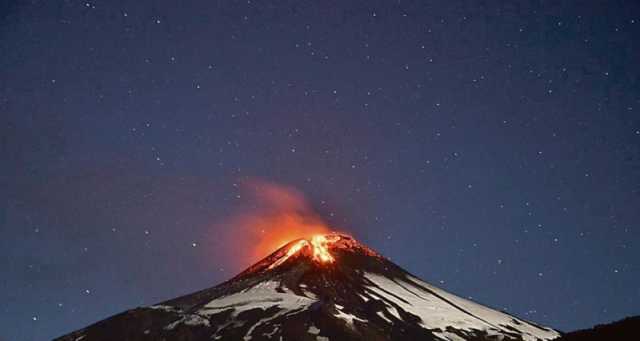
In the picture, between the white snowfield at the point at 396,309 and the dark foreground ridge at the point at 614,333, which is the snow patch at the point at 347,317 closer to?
the white snowfield at the point at 396,309

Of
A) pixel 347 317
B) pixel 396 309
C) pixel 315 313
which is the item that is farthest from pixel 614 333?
pixel 396 309

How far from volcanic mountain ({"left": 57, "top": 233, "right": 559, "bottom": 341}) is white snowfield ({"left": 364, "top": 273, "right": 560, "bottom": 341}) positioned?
31 centimetres

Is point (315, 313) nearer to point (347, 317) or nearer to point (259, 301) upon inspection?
point (347, 317)

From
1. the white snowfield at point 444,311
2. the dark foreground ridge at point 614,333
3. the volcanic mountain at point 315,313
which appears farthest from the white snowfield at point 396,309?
the dark foreground ridge at point 614,333

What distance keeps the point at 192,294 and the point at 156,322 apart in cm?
3614

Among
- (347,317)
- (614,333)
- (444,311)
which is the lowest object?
(614,333)

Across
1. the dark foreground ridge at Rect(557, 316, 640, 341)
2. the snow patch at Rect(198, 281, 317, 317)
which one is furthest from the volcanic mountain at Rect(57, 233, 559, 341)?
the dark foreground ridge at Rect(557, 316, 640, 341)

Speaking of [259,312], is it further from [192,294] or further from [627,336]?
[627,336]

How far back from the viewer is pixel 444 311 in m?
165

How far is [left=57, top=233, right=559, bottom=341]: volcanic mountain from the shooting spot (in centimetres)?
12581

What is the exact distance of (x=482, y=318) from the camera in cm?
16600

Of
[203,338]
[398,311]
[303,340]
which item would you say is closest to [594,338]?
[303,340]

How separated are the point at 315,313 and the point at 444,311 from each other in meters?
50.8

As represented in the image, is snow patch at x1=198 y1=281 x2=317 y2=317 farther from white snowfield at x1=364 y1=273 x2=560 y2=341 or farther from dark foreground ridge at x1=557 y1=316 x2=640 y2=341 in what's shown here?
dark foreground ridge at x1=557 y1=316 x2=640 y2=341
